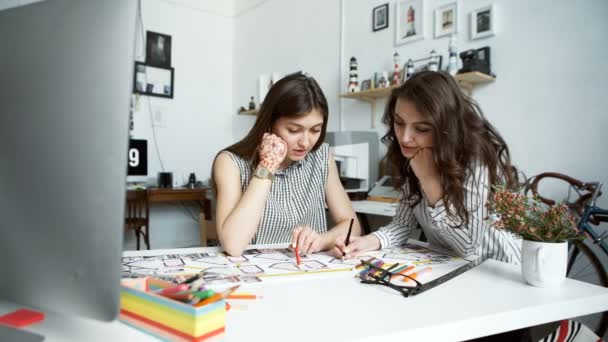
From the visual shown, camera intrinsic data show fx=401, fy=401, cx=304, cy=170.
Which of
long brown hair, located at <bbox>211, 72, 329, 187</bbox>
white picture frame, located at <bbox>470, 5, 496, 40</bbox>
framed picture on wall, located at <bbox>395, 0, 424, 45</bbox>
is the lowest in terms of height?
long brown hair, located at <bbox>211, 72, 329, 187</bbox>

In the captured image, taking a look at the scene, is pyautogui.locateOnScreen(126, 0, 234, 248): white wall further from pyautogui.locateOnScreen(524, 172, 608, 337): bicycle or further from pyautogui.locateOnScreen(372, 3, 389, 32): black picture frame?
pyautogui.locateOnScreen(524, 172, 608, 337): bicycle

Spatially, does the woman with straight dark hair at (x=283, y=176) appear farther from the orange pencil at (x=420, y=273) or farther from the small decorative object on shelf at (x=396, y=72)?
the small decorative object on shelf at (x=396, y=72)

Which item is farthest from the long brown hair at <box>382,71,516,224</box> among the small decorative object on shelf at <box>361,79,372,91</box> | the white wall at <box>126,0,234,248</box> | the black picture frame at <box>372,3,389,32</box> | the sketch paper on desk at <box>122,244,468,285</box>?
the white wall at <box>126,0,234,248</box>

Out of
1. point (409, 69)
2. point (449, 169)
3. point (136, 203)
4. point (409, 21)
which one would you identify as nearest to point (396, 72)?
point (409, 69)

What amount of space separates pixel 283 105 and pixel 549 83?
5.42 ft

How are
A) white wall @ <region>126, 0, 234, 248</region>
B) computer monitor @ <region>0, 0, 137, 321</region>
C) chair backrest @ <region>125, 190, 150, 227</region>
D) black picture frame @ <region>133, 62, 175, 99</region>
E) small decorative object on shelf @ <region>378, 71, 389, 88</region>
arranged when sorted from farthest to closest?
white wall @ <region>126, 0, 234, 248</region> < black picture frame @ <region>133, 62, 175, 99</region> < chair backrest @ <region>125, 190, 150, 227</region> < small decorative object on shelf @ <region>378, 71, 389, 88</region> < computer monitor @ <region>0, 0, 137, 321</region>

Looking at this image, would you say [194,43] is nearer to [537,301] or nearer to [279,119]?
[279,119]

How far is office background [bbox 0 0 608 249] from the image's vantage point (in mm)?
2082

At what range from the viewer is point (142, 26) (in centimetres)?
425

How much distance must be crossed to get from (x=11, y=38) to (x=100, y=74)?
146mm

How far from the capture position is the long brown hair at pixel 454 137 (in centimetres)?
106

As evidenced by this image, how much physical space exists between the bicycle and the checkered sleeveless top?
39.2 inches

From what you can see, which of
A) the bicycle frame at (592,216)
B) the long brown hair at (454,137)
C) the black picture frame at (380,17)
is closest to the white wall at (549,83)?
the bicycle frame at (592,216)

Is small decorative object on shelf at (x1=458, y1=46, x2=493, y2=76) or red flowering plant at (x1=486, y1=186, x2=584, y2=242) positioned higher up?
small decorative object on shelf at (x1=458, y1=46, x2=493, y2=76)
